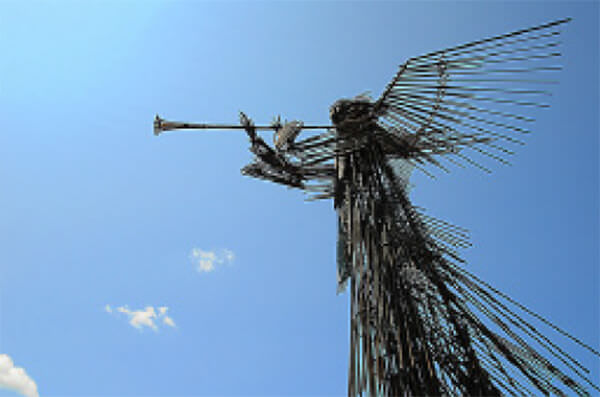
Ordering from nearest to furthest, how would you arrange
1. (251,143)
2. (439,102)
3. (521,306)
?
(521,306), (439,102), (251,143)

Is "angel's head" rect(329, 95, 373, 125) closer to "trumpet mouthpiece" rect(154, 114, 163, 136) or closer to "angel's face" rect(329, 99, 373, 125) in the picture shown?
"angel's face" rect(329, 99, 373, 125)

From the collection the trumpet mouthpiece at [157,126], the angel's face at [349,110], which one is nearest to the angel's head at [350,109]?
the angel's face at [349,110]

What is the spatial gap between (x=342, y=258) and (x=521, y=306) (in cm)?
166

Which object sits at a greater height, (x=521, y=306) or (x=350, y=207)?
(x=350, y=207)

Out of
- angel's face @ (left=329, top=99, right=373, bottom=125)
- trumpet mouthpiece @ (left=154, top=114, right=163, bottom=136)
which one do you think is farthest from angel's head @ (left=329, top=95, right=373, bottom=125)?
trumpet mouthpiece @ (left=154, top=114, right=163, bottom=136)

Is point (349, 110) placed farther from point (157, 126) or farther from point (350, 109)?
point (157, 126)

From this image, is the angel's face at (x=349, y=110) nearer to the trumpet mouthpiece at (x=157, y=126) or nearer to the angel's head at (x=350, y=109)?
the angel's head at (x=350, y=109)

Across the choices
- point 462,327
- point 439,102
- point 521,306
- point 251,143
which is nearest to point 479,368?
point 462,327

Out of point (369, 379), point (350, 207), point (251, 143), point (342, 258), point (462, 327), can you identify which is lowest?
point (369, 379)

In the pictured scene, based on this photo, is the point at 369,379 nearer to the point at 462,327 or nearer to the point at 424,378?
the point at 424,378

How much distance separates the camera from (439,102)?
415cm

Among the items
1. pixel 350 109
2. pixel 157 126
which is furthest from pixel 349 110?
pixel 157 126

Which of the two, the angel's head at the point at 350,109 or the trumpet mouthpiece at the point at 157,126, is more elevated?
the angel's head at the point at 350,109

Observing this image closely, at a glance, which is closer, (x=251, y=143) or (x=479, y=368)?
(x=479, y=368)
